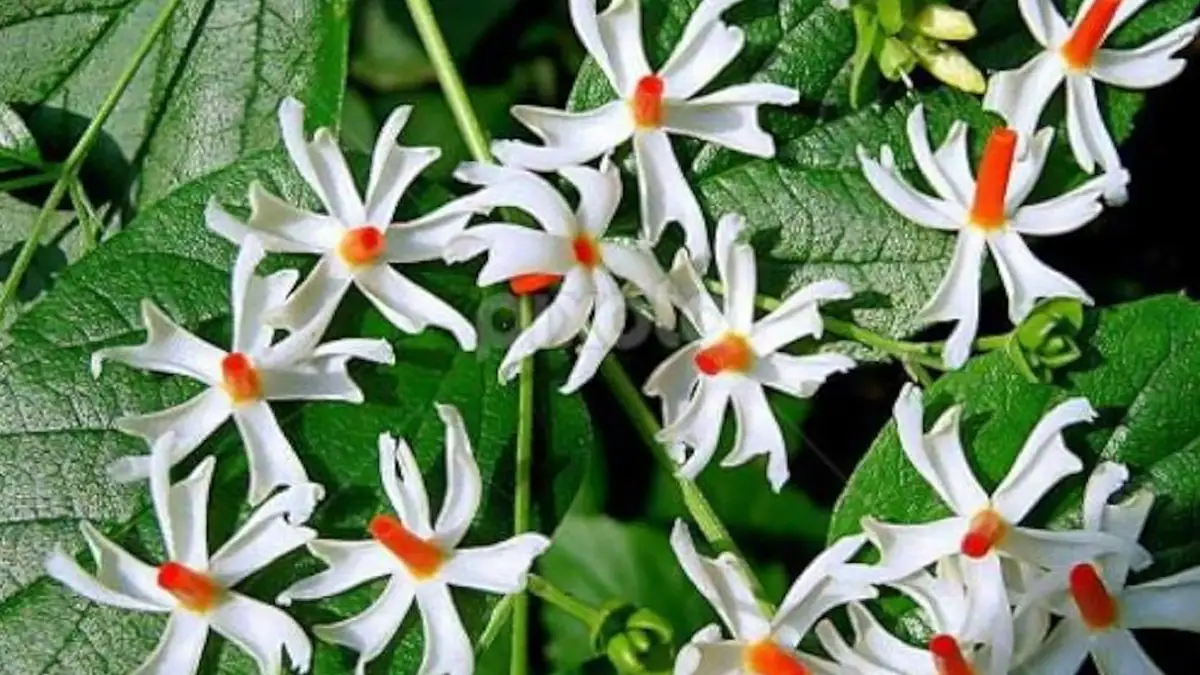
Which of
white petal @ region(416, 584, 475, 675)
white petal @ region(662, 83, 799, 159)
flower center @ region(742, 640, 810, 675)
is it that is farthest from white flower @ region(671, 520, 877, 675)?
white petal @ region(662, 83, 799, 159)

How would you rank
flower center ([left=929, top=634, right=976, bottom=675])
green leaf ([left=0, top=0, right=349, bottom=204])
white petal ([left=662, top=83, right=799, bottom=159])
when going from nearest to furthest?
flower center ([left=929, top=634, right=976, bottom=675])
white petal ([left=662, top=83, right=799, bottom=159])
green leaf ([left=0, top=0, right=349, bottom=204])

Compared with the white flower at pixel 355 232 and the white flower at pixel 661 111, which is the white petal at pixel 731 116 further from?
the white flower at pixel 355 232

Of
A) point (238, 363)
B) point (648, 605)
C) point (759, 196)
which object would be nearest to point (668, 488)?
point (648, 605)

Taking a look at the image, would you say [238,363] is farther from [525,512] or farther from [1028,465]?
[1028,465]

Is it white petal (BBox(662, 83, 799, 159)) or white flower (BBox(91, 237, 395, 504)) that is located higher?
white petal (BBox(662, 83, 799, 159))

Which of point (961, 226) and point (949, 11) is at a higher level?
point (949, 11)

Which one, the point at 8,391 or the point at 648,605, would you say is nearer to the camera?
the point at 8,391

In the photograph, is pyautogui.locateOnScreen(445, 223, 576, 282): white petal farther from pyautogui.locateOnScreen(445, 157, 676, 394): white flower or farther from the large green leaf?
the large green leaf
